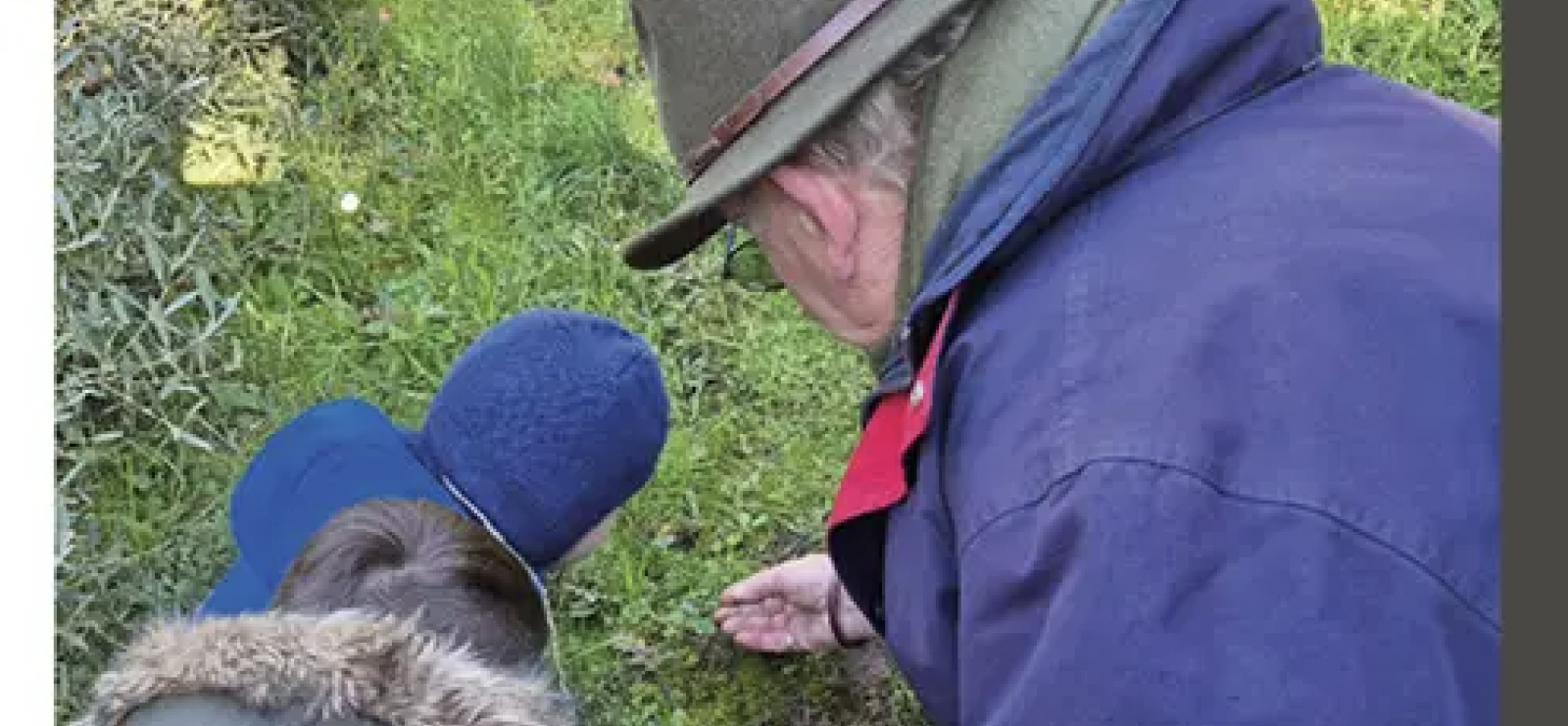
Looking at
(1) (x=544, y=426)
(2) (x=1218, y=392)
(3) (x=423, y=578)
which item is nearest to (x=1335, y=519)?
(2) (x=1218, y=392)

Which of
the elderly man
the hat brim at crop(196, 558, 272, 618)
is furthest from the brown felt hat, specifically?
the hat brim at crop(196, 558, 272, 618)

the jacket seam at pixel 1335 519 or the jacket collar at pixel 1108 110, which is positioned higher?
the jacket collar at pixel 1108 110

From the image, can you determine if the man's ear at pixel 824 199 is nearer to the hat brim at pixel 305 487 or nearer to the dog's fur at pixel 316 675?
the dog's fur at pixel 316 675

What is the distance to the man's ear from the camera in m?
1.50

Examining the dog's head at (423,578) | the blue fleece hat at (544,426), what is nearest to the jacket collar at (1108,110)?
the dog's head at (423,578)

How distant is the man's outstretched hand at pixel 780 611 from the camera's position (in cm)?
260

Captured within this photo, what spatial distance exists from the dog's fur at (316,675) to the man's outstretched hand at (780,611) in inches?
48.5

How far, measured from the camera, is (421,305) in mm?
3229

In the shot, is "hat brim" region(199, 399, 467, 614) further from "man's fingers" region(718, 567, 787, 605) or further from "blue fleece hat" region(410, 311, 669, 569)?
"man's fingers" region(718, 567, 787, 605)

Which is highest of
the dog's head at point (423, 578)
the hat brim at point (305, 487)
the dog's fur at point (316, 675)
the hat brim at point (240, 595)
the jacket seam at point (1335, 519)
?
the jacket seam at point (1335, 519)

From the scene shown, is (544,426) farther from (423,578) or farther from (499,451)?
(423,578)

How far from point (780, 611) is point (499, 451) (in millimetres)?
674

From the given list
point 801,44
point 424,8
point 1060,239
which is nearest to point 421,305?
point 424,8

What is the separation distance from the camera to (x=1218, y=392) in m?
1.15
